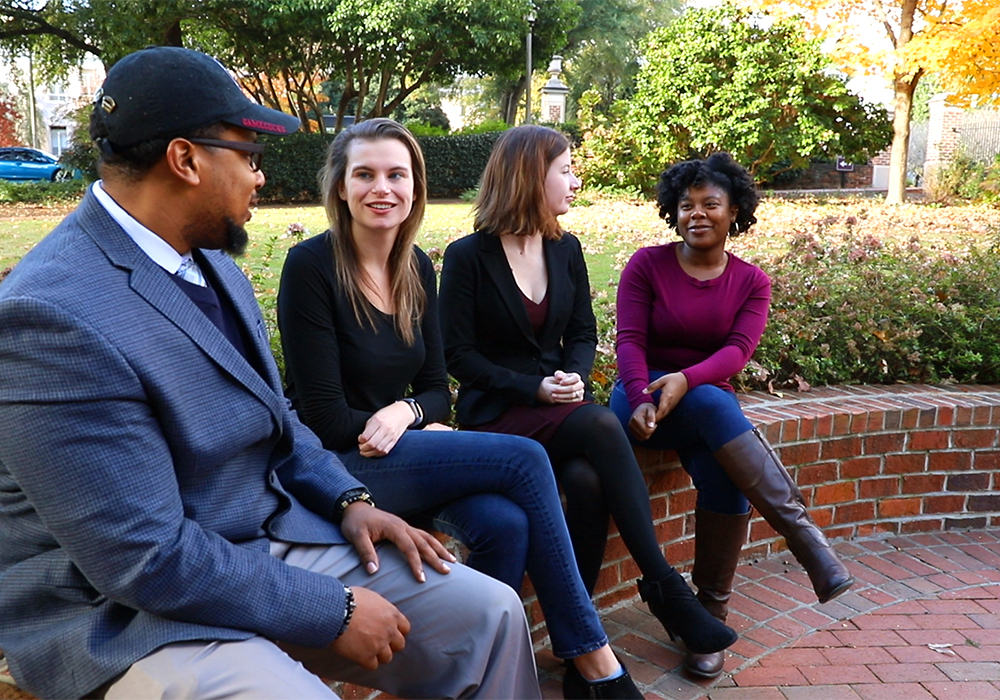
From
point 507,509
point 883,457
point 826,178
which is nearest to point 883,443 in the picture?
point 883,457

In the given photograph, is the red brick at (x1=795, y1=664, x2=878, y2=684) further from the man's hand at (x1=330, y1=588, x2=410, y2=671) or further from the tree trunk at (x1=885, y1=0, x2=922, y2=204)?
the tree trunk at (x1=885, y1=0, x2=922, y2=204)

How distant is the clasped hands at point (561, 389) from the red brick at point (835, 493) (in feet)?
5.01

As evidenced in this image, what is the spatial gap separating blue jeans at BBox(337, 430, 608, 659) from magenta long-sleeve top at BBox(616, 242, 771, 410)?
980 millimetres

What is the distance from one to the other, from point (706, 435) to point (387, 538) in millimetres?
1417

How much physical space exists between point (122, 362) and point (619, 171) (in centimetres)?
2012

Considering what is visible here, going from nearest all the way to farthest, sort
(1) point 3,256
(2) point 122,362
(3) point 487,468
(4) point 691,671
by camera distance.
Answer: (2) point 122,362, (3) point 487,468, (4) point 691,671, (1) point 3,256

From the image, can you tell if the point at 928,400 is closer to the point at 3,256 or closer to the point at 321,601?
the point at 321,601

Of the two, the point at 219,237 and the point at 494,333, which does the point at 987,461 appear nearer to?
the point at 494,333

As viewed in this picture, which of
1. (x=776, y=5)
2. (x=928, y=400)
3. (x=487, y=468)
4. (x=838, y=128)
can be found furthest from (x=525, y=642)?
(x=838, y=128)

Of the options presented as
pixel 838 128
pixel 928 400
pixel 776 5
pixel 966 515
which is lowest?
pixel 966 515

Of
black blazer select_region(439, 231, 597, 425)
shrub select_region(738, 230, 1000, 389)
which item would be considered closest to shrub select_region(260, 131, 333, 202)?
shrub select_region(738, 230, 1000, 389)

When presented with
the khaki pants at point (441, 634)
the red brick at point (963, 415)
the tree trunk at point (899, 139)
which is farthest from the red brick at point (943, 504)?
the tree trunk at point (899, 139)

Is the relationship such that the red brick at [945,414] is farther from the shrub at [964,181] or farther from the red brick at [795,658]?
the shrub at [964,181]

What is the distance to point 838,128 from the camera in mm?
20703
